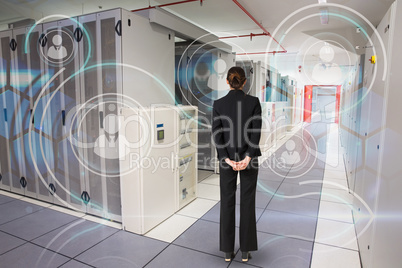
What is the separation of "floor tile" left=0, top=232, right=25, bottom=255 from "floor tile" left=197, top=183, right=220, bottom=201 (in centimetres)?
221

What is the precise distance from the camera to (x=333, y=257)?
2422mm

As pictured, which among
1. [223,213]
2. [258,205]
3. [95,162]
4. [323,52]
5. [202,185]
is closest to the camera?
[223,213]

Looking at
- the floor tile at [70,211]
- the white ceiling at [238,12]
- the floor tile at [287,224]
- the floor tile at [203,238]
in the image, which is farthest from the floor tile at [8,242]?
the white ceiling at [238,12]

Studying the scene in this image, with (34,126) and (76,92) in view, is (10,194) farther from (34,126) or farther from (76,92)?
(76,92)

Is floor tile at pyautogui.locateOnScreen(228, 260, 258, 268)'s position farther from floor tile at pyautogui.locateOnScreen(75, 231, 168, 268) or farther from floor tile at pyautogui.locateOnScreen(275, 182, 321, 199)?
floor tile at pyautogui.locateOnScreen(275, 182, 321, 199)

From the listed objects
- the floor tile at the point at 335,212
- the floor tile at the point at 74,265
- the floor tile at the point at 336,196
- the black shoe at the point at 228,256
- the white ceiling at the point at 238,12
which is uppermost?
the white ceiling at the point at 238,12

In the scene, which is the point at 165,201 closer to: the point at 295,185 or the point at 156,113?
the point at 156,113

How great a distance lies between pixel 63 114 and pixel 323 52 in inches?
406

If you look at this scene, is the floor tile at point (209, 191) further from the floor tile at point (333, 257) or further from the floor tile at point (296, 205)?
the floor tile at point (333, 257)

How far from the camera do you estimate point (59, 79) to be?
3.24 meters

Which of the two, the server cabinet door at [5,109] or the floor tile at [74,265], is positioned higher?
the server cabinet door at [5,109]

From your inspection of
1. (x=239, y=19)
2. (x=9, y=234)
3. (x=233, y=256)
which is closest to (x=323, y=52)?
(x=239, y=19)

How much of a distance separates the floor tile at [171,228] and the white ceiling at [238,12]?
3.53 m

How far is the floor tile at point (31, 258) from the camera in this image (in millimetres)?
2285
